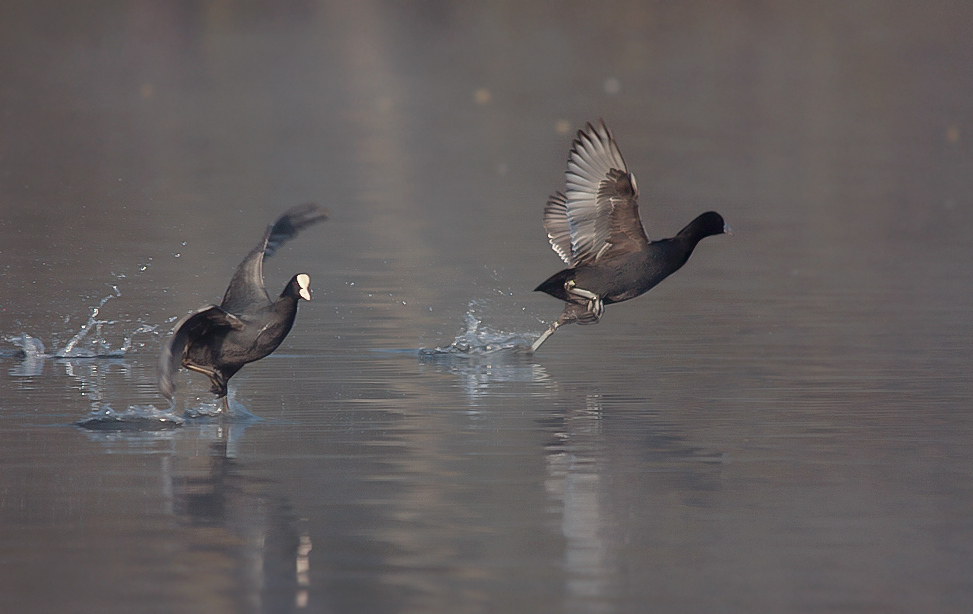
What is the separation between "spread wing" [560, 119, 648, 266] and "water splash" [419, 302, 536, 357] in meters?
0.75

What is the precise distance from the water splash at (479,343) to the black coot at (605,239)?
0.81 ft

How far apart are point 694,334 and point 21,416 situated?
5.48 metres

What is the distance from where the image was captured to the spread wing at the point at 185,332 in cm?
921

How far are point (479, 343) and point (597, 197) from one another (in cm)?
127

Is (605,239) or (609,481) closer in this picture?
(609,481)

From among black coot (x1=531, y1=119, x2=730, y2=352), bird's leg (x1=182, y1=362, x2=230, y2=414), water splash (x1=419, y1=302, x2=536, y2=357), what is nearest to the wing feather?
black coot (x1=531, y1=119, x2=730, y2=352)

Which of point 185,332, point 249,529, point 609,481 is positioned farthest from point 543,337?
point 249,529

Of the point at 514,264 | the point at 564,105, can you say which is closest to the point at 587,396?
the point at 514,264

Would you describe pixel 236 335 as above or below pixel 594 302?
below

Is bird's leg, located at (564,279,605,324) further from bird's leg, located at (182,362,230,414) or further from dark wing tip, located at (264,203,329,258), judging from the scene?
bird's leg, located at (182,362,230,414)

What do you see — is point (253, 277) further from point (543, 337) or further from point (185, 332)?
point (543, 337)

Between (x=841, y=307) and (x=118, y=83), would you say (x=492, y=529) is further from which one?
(x=118, y=83)

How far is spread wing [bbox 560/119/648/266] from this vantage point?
12.8 metres

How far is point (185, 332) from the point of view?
9578mm
